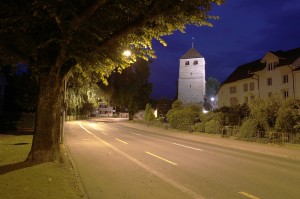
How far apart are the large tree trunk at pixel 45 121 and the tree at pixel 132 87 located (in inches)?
1719

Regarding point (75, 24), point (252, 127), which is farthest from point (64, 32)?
point (252, 127)

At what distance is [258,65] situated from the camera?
51875 mm

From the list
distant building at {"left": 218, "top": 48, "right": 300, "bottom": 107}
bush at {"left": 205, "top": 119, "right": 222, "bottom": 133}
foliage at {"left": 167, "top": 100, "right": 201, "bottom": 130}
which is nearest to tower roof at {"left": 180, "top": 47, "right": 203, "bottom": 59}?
distant building at {"left": 218, "top": 48, "right": 300, "bottom": 107}

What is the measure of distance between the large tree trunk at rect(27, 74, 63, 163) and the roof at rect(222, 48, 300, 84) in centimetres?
3799

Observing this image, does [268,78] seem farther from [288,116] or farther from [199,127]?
[288,116]

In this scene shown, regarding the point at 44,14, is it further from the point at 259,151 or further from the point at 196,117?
the point at 196,117

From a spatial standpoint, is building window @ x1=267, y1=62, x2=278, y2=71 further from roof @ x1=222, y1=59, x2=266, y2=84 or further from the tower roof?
the tower roof

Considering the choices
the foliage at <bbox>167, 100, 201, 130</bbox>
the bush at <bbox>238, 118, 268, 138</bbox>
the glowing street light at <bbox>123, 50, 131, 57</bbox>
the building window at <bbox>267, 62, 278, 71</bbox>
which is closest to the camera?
the glowing street light at <bbox>123, 50, 131, 57</bbox>

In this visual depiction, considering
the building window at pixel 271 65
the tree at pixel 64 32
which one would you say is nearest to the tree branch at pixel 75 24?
the tree at pixel 64 32

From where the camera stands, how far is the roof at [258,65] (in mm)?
43406

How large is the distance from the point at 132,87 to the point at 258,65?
2322cm

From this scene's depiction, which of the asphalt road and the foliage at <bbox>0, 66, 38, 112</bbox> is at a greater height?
the foliage at <bbox>0, 66, 38, 112</bbox>

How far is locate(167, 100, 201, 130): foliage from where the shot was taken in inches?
1401

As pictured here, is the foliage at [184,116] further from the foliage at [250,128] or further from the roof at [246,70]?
the roof at [246,70]
